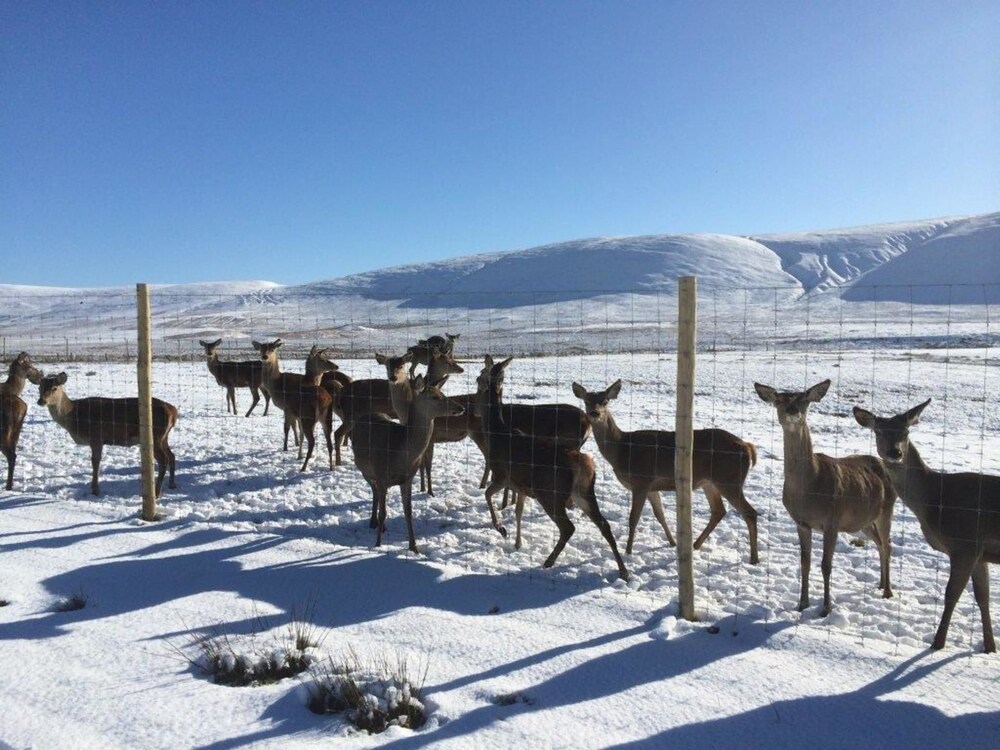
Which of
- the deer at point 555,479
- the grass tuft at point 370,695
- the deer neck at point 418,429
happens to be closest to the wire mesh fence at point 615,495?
the deer at point 555,479

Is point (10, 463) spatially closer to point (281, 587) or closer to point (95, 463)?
point (95, 463)

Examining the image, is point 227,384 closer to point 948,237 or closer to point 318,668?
point 318,668

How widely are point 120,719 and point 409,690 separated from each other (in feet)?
5.62

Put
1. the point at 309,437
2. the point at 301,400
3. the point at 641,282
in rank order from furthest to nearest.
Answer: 1. the point at 641,282
2. the point at 301,400
3. the point at 309,437

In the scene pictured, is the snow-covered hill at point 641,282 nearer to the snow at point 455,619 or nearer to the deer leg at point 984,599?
the snow at point 455,619

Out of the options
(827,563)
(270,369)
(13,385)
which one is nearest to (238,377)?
(270,369)

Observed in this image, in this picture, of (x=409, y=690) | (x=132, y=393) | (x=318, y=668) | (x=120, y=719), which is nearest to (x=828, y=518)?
(x=409, y=690)

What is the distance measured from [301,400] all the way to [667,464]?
22.3 feet

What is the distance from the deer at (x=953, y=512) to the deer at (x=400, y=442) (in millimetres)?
4366

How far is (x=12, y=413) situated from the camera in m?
10.9

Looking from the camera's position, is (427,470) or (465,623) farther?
(427,470)

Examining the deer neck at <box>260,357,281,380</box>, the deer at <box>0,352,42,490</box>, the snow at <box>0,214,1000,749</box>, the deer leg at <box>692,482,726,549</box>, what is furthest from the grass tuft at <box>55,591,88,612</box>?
the deer neck at <box>260,357,281,380</box>

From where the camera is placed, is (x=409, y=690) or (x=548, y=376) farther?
(x=548, y=376)

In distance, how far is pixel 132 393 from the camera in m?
20.6
